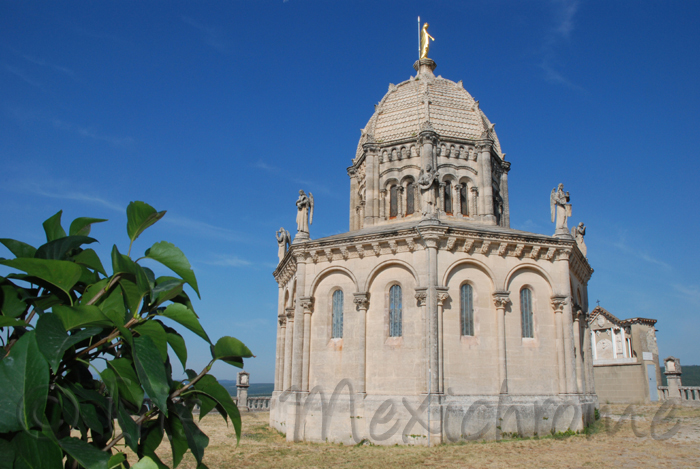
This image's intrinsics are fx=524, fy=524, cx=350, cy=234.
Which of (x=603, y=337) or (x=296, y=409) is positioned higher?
(x=603, y=337)

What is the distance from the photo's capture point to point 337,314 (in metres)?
22.6

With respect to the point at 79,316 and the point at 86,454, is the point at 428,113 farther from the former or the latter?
the point at 86,454

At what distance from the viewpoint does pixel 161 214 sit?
405 cm

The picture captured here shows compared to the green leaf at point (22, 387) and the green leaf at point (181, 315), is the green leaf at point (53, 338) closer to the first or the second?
the green leaf at point (22, 387)

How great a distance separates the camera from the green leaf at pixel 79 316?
3.25 meters

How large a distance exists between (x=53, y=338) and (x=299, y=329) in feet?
65.1

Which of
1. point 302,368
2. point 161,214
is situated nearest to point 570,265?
point 302,368

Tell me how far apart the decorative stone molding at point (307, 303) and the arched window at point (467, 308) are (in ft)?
20.9

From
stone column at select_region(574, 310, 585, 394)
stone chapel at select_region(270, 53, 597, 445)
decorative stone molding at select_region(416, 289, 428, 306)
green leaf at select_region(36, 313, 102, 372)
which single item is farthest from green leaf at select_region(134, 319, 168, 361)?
stone column at select_region(574, 310, 585, 394)

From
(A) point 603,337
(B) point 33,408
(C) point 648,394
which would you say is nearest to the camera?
(B) point 33,408

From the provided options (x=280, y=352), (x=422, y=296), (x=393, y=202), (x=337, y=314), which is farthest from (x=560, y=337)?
(x=280, y=352)

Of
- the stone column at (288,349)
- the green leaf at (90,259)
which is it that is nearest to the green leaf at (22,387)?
the green leaf at (90,259)

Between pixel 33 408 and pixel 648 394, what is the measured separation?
42.4 metres

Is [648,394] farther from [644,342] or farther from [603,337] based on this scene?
[603,337]
